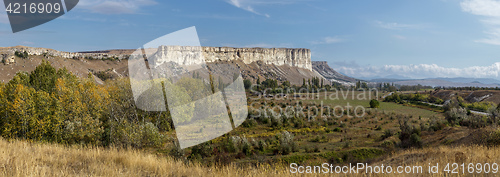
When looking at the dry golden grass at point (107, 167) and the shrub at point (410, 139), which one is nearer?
the dry golden grass at point (107, 167)

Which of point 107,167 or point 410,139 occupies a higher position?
point 107,167

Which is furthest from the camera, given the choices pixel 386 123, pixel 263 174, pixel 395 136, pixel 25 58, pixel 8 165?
pixel 25 58

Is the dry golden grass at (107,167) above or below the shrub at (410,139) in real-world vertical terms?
above

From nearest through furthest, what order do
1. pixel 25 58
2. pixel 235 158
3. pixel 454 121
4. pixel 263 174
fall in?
pixel 263 174
pixel 235 158
pixel 454 121
pixel 25 58

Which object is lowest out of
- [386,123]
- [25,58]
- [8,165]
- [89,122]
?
[386,123]

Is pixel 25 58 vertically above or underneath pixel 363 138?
above

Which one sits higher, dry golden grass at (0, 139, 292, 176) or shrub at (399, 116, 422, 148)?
dry golden grass at (0, 139, 292, 176)

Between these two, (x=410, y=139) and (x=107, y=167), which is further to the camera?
(x=410, y=139)

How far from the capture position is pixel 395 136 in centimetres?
2798

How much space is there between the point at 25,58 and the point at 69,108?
11602 centimetres

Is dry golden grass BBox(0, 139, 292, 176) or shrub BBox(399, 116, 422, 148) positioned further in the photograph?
shrub BBox(399, 116, 422, 148)

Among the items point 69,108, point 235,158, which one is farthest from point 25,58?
point 235,158

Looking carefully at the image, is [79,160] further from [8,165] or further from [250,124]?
[250,124]

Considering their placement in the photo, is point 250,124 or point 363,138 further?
→ point 250,124
